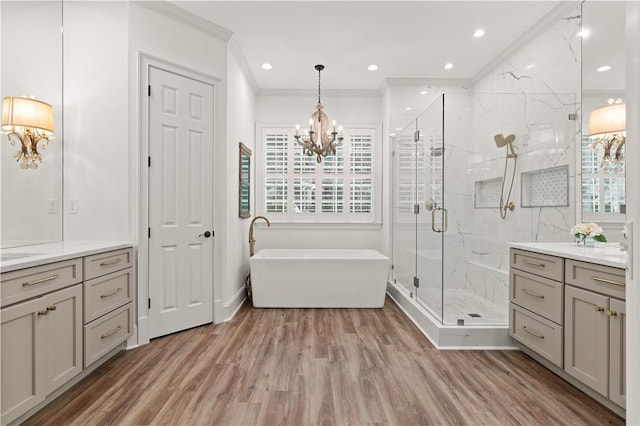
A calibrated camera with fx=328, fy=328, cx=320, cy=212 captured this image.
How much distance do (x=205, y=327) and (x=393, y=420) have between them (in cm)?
212

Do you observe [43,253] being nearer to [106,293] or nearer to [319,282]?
[106,293]

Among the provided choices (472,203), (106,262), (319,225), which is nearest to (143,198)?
Result: (106,262)

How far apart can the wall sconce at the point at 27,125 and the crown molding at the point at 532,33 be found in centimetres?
438

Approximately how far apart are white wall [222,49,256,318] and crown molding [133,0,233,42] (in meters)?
0.23

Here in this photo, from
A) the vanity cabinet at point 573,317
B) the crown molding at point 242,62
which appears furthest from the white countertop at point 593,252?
the crown molding at point 242,62

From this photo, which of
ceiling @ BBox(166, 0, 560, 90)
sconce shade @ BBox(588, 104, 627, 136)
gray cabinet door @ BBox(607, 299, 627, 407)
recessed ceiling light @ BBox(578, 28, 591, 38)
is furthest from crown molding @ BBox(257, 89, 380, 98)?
gray cabinet door @ BBox(607, 299, 627, 407)

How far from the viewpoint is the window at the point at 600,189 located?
2434 millimetres

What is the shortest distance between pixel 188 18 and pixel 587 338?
13.2 ft

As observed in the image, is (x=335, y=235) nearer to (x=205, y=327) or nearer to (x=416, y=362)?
(x=205, y=327)

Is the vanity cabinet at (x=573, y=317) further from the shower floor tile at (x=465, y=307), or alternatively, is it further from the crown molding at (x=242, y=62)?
the crown molding at (x=242, y=62)

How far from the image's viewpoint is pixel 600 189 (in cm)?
258

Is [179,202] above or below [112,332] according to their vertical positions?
above

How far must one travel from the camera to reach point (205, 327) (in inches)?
128

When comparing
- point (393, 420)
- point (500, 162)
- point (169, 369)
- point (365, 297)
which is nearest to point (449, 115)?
point (500, 162)
